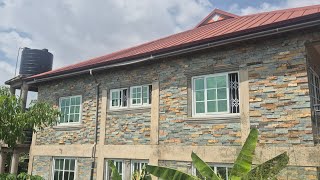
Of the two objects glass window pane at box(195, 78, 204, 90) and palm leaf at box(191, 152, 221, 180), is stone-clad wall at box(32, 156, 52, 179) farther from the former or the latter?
palm leaf at box(191, 152, 221, 180)

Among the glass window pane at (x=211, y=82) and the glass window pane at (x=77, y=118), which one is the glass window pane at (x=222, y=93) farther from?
the glass window pane at (x=77, y=118)

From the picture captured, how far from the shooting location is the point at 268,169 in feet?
21.9

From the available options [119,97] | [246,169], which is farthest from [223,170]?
[119,97]

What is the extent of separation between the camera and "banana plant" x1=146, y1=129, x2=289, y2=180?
641cm

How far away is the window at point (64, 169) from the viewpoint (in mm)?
12258

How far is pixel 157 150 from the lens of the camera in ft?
32.3

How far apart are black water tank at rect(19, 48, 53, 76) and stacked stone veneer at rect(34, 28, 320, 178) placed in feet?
19.8

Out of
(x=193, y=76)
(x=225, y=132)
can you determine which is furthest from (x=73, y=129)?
(x=225, y=132)

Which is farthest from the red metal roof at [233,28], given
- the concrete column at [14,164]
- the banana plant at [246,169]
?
the concrete column at [14,164]

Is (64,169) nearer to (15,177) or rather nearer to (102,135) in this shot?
(102,135)

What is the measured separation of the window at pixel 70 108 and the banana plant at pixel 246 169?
6604mm

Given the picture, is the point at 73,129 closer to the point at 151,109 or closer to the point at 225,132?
the point at 151,109

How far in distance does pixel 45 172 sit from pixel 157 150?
5841 millimetres

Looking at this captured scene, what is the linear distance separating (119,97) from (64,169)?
3832 millimetres
